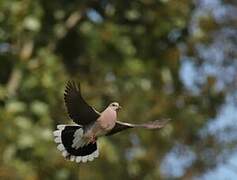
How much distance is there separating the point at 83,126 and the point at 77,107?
44mm

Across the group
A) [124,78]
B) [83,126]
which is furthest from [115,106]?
[124,78]

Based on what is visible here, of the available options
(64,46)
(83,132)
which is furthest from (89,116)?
(64,46)

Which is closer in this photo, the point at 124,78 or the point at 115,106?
the point at 115,106

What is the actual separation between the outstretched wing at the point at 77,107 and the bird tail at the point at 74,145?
0.05 ft

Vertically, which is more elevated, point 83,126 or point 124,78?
point 124,78

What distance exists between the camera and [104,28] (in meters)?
9.70

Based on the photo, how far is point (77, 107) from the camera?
1.21 meters

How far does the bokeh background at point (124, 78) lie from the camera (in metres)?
7.77

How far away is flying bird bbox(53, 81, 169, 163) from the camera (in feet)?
3.80

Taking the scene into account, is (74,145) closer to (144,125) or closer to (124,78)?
(144,125)

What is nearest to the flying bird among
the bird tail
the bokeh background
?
the bird tail

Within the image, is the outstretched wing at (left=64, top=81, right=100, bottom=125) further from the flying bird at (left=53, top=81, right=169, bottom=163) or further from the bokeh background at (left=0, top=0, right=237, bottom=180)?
the bokeh background at (left=0, top=0, right=237, bottom=180)

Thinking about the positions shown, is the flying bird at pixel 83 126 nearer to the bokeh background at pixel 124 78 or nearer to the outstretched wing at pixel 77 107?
the outstretched wing at pixel 77 107

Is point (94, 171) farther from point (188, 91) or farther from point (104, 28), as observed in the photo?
point (188, 91)
